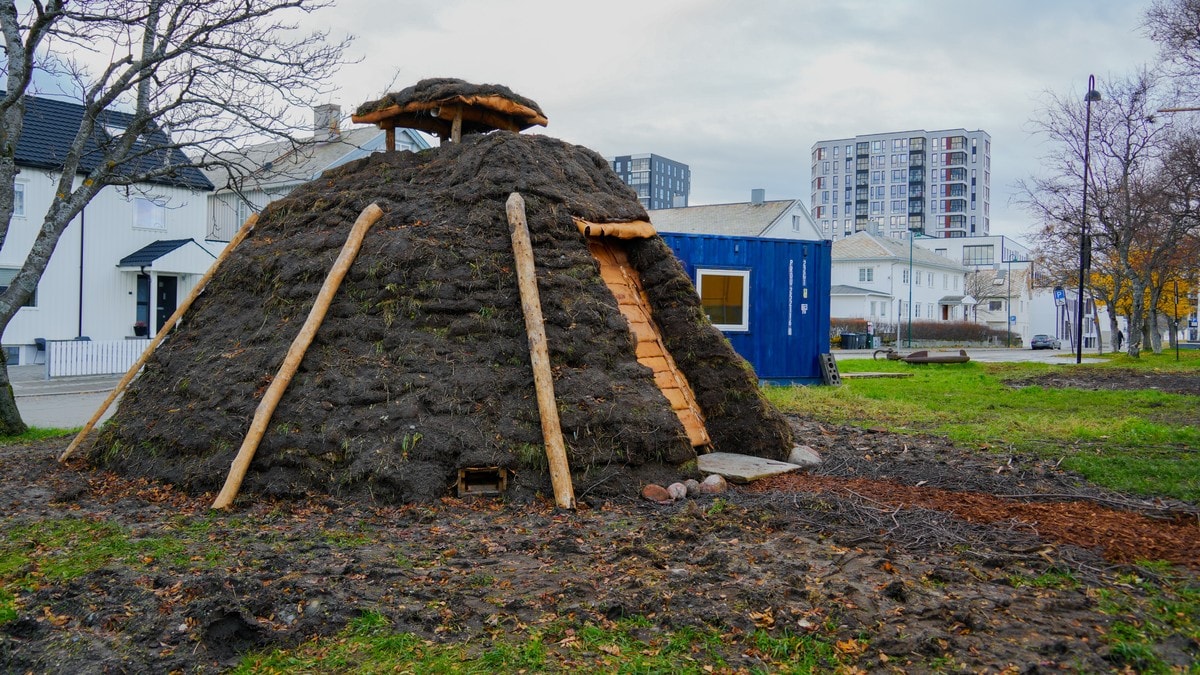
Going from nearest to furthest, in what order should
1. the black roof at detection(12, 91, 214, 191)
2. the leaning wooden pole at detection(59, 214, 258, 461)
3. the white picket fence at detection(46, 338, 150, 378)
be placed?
1. the leaning wooden pole at detection(59, 214, 258, 461)
2. the white picket fence at detection(46, 338, 150, 378)
3. the black roof at detection(12, 91, 214, 191)

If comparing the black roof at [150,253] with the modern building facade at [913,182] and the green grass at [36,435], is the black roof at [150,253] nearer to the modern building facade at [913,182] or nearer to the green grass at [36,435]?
the green grass at [36,435]

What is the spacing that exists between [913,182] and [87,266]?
109m

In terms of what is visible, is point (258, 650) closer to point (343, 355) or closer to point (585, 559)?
point (585, 559)

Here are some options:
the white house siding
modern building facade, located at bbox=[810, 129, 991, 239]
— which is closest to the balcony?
modern building facade, located at bbox=[810, 129, 991, 239]

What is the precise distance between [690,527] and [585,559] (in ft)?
2.96

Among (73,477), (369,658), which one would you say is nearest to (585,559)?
(369,658)

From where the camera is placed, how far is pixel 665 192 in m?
117

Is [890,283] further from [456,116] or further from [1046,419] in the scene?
[456,116]

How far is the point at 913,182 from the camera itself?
382 feet

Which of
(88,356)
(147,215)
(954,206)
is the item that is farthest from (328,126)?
Answer: (954,206)

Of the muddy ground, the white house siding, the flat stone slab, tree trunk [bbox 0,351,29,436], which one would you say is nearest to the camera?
the muddy ground

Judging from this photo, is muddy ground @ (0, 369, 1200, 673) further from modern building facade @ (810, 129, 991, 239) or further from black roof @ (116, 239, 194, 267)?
modern building facade @ (810, 129, 991, 239)

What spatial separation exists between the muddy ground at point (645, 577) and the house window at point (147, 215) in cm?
2277

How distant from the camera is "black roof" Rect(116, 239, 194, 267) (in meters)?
25.8
